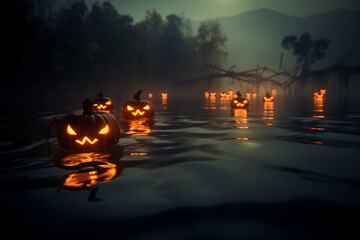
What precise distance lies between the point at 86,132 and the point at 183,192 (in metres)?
3.14

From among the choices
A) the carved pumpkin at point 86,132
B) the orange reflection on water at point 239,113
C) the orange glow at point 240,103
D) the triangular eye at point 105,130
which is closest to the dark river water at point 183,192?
the carved pumpkin at point 86,132

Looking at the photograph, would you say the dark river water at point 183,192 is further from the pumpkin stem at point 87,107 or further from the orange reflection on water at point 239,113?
the orange reflection on water at point 239,113

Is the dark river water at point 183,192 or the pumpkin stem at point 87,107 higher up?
the pumpkin stem at point 87,107

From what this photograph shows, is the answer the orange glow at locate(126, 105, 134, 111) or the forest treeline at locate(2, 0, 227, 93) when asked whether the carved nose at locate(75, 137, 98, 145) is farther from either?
the forest treeline at locate(2, 0, 227, 93)

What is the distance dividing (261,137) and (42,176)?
538 centimetres

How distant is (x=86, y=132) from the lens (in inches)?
232

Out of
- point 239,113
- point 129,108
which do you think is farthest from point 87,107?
point 239,113

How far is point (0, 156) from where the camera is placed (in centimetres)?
549

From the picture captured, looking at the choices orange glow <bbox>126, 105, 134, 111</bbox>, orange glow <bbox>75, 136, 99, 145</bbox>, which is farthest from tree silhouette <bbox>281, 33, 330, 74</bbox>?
orange glow <bbox>75, 136, 99, 145</bbox>

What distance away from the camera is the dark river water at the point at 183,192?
8.72ft

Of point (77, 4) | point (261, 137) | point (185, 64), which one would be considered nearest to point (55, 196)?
point (261, 137)

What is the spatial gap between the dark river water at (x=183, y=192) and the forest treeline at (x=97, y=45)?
92.0 ft

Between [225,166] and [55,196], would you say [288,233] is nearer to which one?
[225,166]

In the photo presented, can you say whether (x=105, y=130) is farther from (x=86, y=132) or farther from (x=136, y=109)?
(x=136, y=109)
